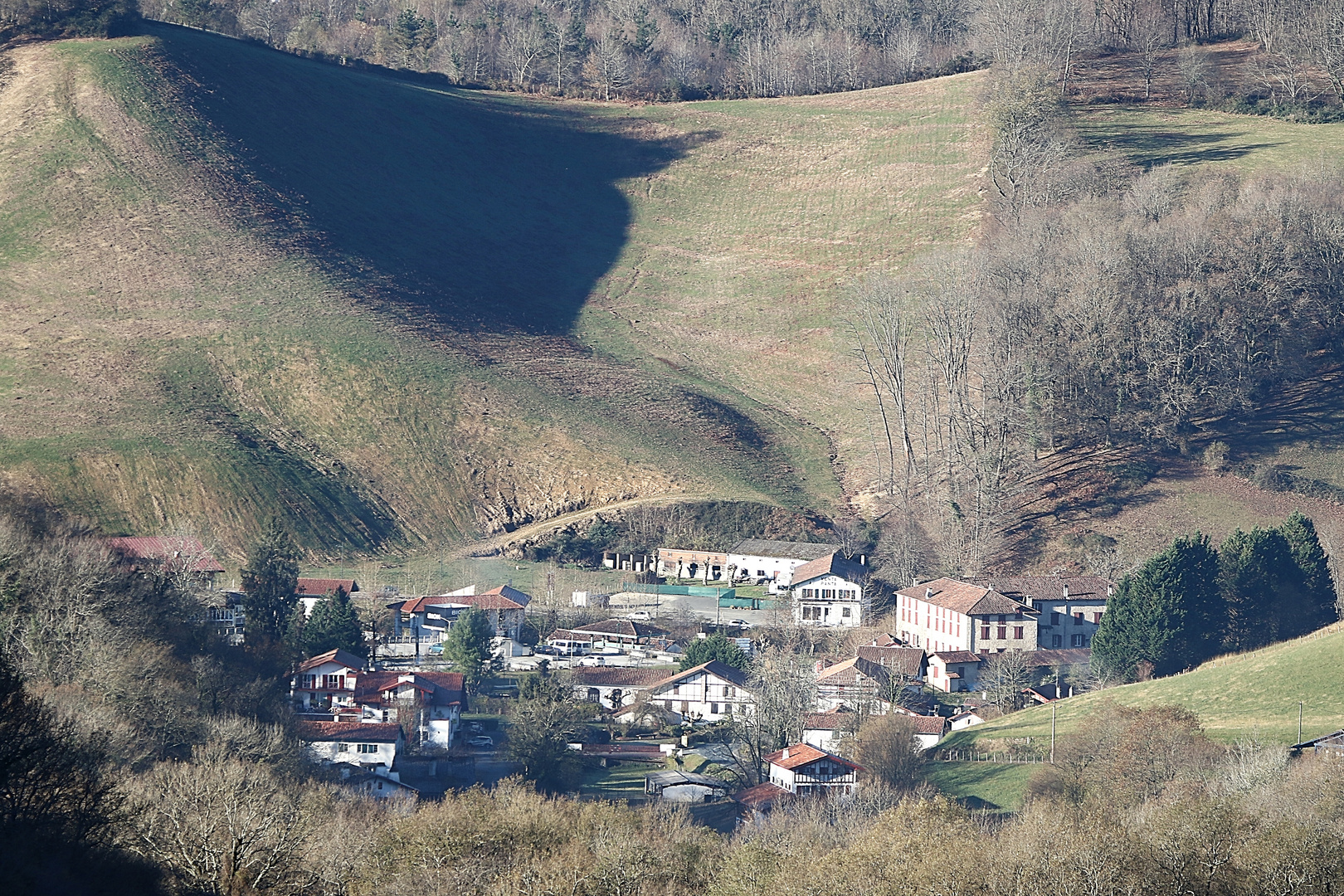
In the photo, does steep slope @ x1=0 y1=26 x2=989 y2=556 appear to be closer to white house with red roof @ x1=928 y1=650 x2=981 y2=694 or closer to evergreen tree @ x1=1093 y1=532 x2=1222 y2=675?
white house with red roof @ x1=928 y1=650 x2=981 y2=694

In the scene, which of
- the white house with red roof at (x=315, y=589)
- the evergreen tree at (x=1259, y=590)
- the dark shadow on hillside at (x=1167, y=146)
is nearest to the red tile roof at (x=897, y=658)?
the evergreen tree at (x=1259, y=590)

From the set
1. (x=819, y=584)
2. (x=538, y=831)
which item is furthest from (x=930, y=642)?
(x=538, y=831)

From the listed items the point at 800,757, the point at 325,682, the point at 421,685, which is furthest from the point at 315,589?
the point at 800,757

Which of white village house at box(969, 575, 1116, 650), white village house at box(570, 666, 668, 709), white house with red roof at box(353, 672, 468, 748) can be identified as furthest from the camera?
white village house at box(969, 575, 1116, 650)

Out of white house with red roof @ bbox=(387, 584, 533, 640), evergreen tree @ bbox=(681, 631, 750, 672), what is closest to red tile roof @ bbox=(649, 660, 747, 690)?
evergreen tree @ bbox=(681, 631, 750, 672)

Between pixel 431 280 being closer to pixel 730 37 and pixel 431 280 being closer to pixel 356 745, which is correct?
pixel 356 745

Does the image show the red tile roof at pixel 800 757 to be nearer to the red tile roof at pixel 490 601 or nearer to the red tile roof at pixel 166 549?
the red tile roof at pixel 490 601

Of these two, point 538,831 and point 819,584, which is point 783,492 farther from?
point 538,831
